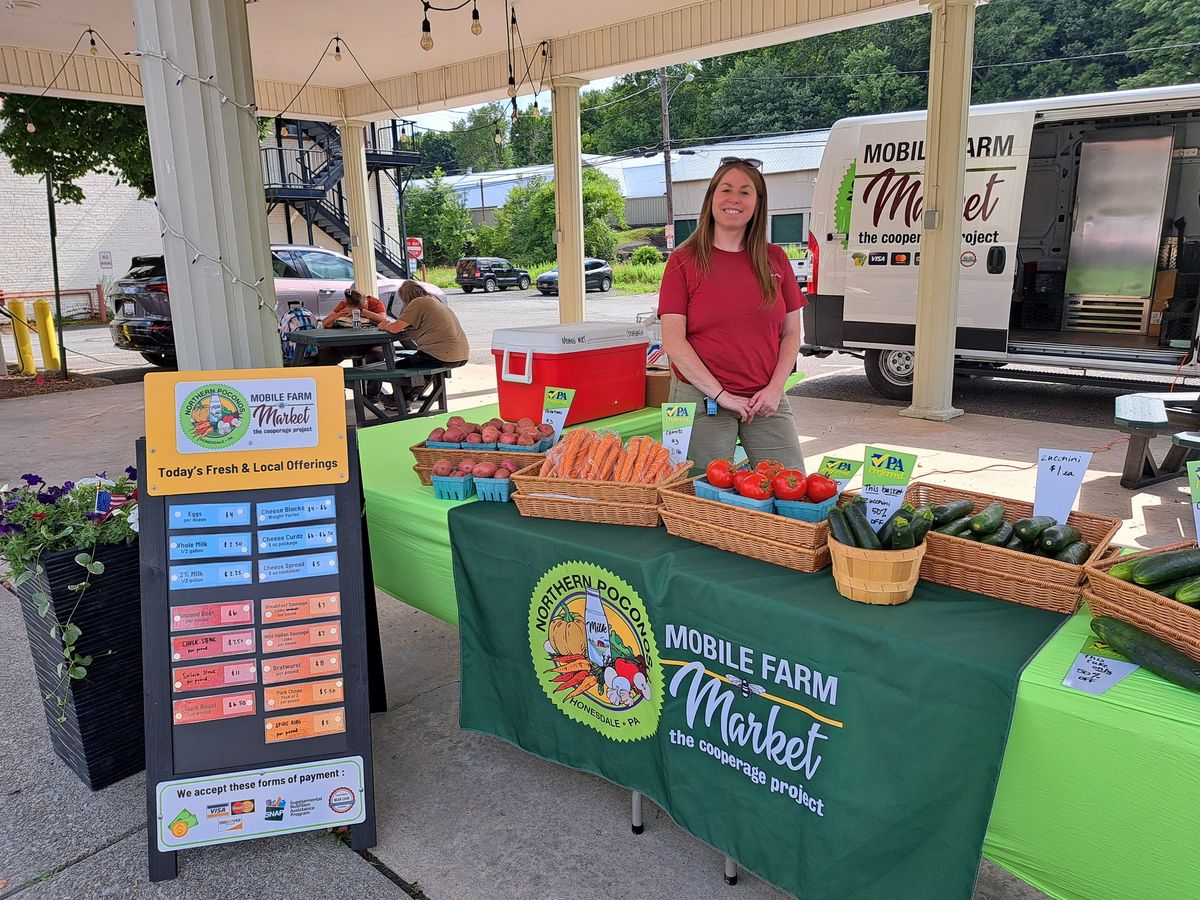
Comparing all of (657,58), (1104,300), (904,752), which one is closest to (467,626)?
(904,752)

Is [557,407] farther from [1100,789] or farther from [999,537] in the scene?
[1100,789]

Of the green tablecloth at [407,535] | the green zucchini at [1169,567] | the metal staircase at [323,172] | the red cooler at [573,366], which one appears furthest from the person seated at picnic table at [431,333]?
the metal staircase at [323,172]

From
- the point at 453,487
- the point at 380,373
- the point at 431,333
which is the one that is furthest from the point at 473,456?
the point at 431,333

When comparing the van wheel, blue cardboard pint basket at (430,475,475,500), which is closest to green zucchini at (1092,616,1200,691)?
blue cardboard pint basket at (430,475,475,500)

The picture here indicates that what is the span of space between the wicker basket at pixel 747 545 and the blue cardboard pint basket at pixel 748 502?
57mm

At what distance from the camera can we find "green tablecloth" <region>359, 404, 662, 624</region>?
2770 millimetres

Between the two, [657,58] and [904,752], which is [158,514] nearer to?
[904,752]

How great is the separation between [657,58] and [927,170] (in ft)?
10.7

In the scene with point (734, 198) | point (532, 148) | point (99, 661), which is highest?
point (532, 148)

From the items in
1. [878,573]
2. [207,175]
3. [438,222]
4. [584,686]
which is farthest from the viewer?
[438,222]

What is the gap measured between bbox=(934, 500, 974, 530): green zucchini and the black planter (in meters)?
2.26

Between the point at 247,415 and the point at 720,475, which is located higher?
the point at 247,415

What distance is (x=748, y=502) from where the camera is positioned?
217 centimetres

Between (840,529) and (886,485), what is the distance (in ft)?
0.60
